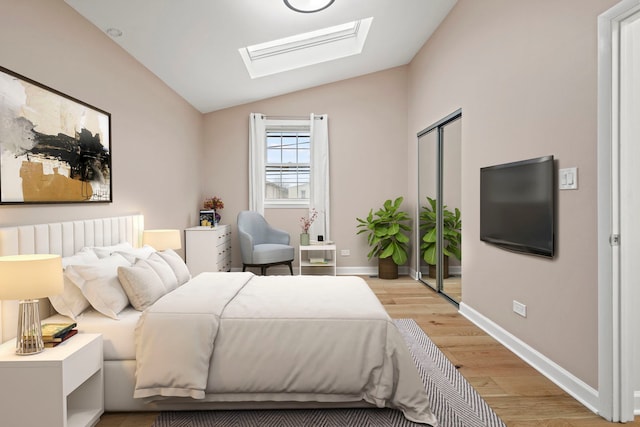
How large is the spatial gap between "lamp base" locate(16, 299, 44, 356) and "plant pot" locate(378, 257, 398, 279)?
461 centimetres

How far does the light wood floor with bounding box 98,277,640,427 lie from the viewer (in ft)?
7.04

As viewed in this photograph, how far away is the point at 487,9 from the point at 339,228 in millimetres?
3567

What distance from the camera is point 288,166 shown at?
6.28 metres

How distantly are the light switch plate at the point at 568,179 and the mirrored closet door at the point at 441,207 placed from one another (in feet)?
5.94

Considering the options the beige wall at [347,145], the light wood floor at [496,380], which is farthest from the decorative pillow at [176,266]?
the beige wall at [347,145]

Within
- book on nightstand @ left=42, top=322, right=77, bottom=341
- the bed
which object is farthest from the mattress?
book on nightstand @ left=42, top=322, right=77, bottom=341

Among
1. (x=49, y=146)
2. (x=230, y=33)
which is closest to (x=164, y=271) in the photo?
(x=49, y=146)

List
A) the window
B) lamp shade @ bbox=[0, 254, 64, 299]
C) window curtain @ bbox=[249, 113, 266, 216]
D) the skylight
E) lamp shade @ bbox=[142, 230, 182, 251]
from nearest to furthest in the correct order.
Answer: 1. lamp shade @ bbox=[0, 254, 64, 299]
2. lamp shade @ bbox=[142, 230, 182, 251]
3. the skylight
4. window curtain @ bbox=[249, 113, 266, 216]
5. the window

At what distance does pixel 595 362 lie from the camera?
2.22 metres

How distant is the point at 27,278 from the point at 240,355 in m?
1.07

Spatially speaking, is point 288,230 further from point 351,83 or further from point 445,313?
point 445,313

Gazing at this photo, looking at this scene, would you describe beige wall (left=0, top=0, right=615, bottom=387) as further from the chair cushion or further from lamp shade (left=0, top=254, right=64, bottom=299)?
the chair cushion

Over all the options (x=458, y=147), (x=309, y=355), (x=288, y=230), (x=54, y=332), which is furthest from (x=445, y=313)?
(x=54, y=332)

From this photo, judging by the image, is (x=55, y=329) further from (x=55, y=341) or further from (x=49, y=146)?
(x=49, y=146)
